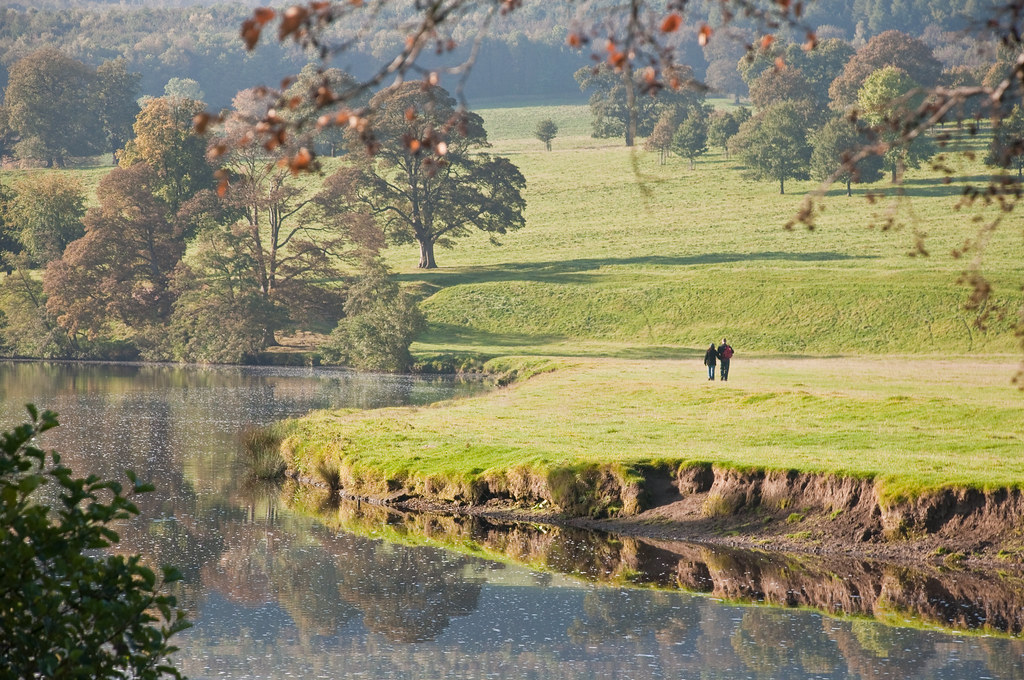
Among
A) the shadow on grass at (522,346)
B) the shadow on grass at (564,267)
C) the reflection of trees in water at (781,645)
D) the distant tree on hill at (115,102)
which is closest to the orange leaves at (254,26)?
the reflection of trees in water at (781,645)

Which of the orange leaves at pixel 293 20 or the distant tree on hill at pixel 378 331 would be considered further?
the distant tree on hill at pixel 378 331

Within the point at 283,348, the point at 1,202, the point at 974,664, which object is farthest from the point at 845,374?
the point at 1,202

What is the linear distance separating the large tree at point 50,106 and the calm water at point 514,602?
104017 mm

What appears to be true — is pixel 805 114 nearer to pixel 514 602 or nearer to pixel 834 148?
pixel 834 148

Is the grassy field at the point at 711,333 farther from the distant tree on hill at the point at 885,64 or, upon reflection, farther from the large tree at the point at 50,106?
the distant tree on hill at the point at 885,64

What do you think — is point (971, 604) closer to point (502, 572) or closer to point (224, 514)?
point (502, 572)

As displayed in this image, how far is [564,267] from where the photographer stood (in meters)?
83.9

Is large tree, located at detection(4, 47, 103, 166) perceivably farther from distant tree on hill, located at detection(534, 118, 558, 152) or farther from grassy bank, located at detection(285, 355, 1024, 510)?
grassy bank, located at detection(285, 355, 1024, 510)

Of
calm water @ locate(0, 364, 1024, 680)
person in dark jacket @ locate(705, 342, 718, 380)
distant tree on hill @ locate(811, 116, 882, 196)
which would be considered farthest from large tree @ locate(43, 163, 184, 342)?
distant tree on hill @ locate(811, 116, 882, 196)

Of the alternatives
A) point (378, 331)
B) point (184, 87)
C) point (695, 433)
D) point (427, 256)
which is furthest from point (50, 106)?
point (695, 433)

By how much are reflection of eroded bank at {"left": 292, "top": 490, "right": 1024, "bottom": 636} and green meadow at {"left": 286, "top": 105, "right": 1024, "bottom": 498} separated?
6.47 ft

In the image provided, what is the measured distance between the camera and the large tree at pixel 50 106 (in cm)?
12169

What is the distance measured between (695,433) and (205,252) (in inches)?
1827

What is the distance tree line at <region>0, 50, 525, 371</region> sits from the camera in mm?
68750
